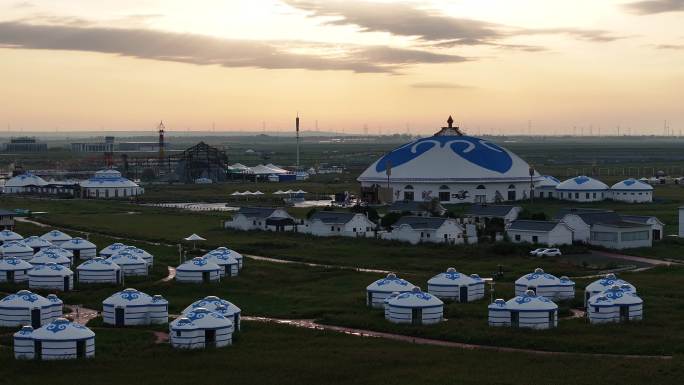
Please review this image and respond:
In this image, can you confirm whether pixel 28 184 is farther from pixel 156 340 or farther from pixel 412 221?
pixel 156 340

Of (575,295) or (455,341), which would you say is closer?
(455,341)

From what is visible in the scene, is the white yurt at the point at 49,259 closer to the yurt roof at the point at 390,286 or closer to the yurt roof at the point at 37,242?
the yurt roof at the point at 37,242

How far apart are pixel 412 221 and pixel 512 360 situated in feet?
108

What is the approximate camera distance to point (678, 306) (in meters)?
39.9

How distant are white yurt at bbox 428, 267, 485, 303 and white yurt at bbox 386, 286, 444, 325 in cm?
458

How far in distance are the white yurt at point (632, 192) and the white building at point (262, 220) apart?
118 feet

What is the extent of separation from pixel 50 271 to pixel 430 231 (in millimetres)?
23646

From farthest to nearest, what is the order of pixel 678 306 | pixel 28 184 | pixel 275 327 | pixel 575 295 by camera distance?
pixel 28 184 → pixel 575 295 → pixel 678 306 → pixel 275 327

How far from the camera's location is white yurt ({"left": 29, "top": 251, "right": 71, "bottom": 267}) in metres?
50.8

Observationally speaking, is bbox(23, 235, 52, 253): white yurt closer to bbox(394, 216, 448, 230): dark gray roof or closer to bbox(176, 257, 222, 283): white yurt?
bbox(176, 257, 222, 283): white yurt

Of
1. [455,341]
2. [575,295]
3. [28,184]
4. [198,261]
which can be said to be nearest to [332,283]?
[198,261]

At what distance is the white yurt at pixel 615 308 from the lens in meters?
37.4

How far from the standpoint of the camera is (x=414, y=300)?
38.0 metres

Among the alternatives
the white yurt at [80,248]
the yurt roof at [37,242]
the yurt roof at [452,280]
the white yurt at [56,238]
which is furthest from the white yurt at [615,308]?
the white yurt at [56,238]
